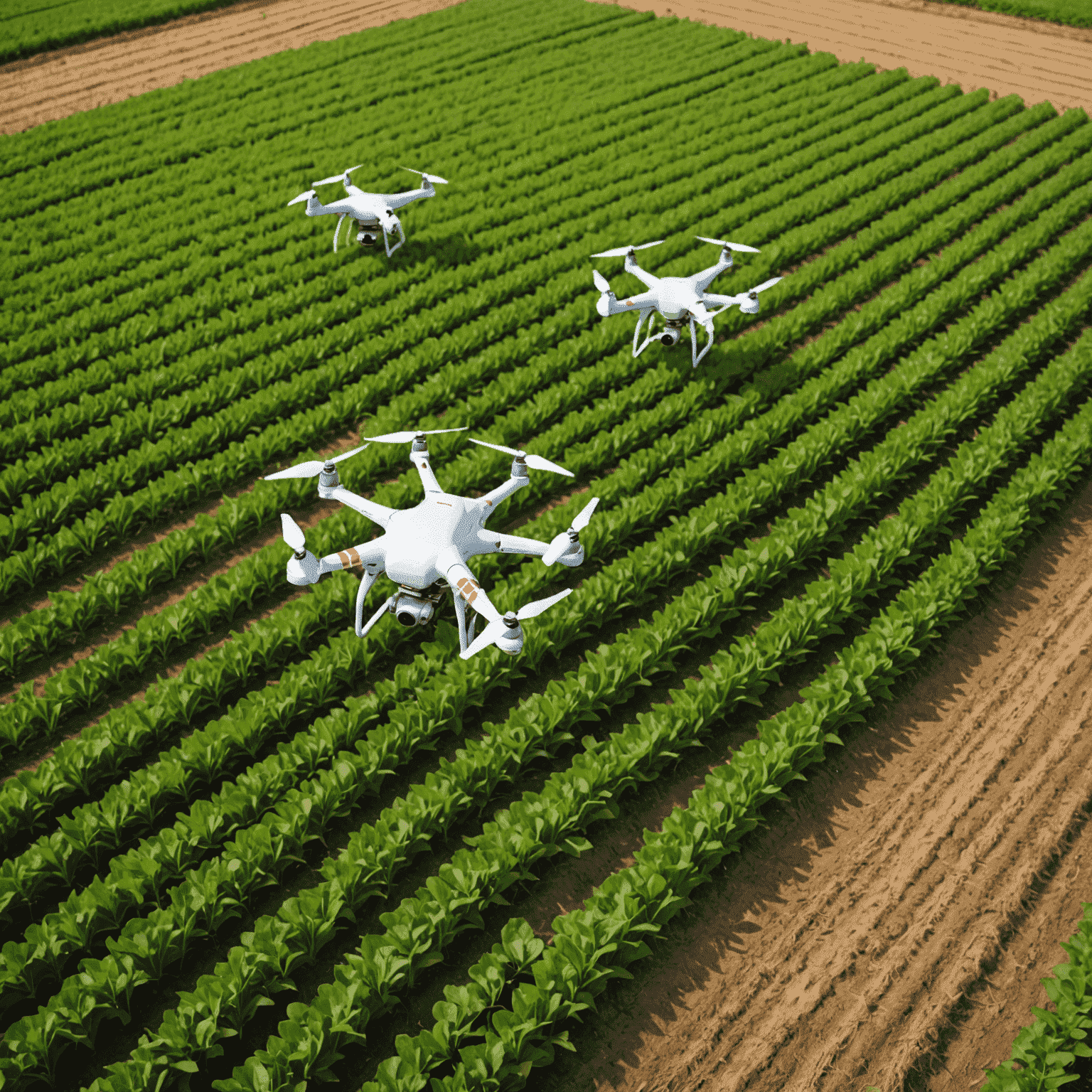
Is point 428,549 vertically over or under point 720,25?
under

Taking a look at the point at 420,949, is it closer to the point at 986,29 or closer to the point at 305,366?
the point at 305,366

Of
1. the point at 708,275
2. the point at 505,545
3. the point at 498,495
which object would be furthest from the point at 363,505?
the point at 708,275

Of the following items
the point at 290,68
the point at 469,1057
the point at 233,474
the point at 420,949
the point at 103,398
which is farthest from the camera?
the point at 290,68

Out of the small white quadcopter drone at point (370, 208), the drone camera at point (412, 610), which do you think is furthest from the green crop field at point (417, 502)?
the small white quadcopter drone at point (370, 208)

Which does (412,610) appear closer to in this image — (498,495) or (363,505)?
(363,505)

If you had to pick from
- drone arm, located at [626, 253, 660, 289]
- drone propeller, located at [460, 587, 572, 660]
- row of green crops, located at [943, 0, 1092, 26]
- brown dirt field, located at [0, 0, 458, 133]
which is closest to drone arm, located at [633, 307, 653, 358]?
drone arm, located at [626, 253, 660, 289]

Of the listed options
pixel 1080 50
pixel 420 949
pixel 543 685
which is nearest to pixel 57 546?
pixel 543 685

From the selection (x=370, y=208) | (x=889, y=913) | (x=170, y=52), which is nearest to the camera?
(x=889, y=913)
